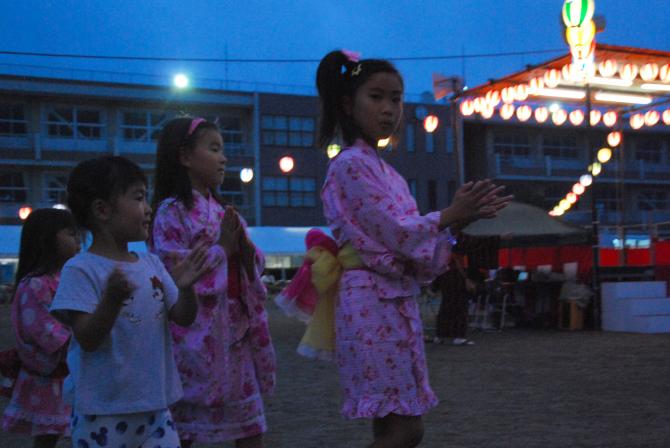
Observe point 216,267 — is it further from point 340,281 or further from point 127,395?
point 127,395

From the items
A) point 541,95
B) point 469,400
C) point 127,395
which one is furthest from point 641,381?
point 541,95

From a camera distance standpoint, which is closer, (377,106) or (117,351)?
(117,351)

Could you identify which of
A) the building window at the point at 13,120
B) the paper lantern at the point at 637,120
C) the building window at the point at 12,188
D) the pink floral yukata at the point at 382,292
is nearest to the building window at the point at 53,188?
the building window at the point at 12,188

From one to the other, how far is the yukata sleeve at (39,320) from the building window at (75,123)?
29.8 metres

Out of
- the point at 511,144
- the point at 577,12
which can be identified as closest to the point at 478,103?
the point at 577,12

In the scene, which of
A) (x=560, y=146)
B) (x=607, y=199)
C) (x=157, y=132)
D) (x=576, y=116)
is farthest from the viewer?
(x=607, y=199)

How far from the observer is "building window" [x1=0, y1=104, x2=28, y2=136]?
3034cm

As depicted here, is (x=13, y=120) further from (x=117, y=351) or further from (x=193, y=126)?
(x=117, y=351)

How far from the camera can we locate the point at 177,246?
274cm

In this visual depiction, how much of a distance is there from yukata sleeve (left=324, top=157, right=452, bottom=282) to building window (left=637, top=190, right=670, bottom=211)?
137 ft

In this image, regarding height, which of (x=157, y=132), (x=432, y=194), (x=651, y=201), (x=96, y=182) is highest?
(x=157, y=132)

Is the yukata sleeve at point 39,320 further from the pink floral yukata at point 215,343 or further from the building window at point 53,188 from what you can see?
the building window at point 53,188

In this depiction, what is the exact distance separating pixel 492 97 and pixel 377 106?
12443 mm

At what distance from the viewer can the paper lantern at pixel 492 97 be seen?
1443 cm
